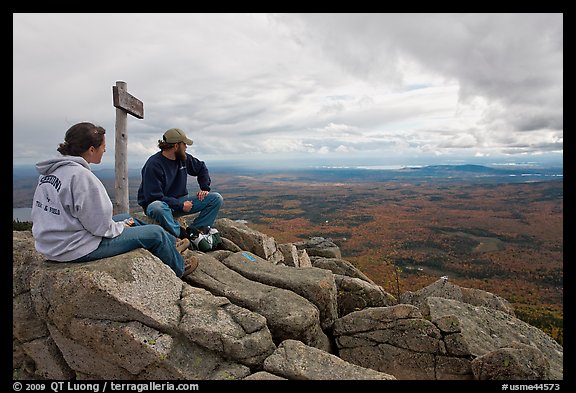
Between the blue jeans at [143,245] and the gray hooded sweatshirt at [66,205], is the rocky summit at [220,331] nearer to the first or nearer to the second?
the blue jeans at [143,245]

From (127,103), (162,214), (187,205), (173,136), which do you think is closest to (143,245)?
(162,214)

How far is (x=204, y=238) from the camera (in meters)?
10.8

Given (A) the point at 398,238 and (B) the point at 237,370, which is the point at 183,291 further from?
(A) the point at 398,238

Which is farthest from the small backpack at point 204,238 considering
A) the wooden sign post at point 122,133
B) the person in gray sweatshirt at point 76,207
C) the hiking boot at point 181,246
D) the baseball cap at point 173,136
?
the person in gray sweatshirt at point 76,207

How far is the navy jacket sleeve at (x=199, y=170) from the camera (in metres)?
11.0

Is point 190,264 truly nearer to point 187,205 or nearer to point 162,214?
point 162,214

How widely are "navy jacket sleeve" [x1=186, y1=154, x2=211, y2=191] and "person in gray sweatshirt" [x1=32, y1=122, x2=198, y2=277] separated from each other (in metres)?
4.41

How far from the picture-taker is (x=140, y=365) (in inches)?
242

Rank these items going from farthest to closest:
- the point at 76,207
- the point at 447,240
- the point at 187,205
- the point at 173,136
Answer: the point at 447,240 → the point at 187,205 → the point at 173,136 → the point at 76,207

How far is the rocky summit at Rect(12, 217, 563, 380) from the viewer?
20.2ft

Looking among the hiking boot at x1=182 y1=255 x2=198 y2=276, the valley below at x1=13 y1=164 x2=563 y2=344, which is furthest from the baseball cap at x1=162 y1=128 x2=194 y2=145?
the valley below at x1=13 y1=164 x2=563 y2=344

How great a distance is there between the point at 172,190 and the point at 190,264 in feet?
9.45

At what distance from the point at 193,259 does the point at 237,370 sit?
3.35 meters

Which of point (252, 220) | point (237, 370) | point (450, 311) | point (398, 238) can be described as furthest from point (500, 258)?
point (237, 370)
